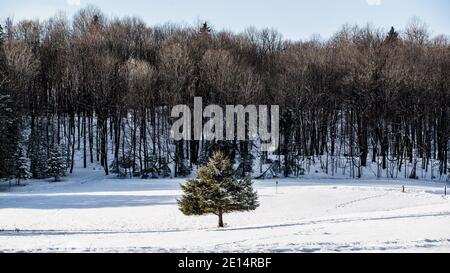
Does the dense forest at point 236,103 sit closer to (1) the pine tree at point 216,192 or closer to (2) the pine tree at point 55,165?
(2) the pine tree at point 55,165

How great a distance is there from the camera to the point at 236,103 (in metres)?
51.5

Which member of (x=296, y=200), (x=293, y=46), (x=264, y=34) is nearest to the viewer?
(x=296, y=200)

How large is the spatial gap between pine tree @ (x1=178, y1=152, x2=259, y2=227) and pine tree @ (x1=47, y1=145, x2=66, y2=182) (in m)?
24.6

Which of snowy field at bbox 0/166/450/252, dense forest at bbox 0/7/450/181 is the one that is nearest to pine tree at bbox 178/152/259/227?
snowy field at bbox 0/166/450/252

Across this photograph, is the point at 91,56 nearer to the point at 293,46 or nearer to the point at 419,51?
the point at 293,46

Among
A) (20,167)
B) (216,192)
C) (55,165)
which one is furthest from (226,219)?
(20,167)

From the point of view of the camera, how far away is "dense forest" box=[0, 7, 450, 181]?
50188mm

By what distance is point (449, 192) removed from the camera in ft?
125

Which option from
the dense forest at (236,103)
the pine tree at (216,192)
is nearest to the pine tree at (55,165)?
the dense forest at (236,103)

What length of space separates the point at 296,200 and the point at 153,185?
14.5 metres

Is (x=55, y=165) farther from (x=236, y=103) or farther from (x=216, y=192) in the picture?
(x=216, y=192)

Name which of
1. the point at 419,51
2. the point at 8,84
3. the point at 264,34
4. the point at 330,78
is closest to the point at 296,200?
the point at 330,78

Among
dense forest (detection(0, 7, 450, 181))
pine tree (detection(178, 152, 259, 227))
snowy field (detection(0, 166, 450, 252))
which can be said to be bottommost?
snowy field (detection(0, 166, 450, 252))

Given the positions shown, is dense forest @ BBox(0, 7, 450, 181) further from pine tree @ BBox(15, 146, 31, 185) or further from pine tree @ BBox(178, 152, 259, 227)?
pine tree @ BBox(178, 152, 259, 227)
